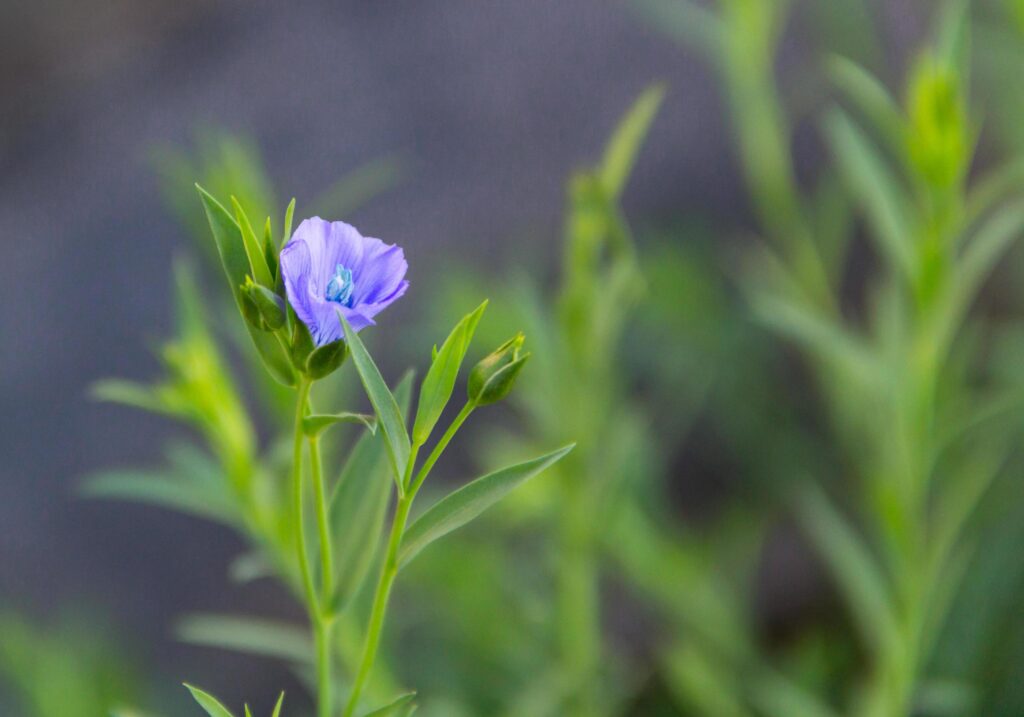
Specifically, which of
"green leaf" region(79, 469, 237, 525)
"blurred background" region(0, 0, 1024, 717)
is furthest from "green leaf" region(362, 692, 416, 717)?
"blurred background" region(0, 0, 1024, 717)

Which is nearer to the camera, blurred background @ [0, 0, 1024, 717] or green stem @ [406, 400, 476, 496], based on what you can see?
green stem @ [406, 400, 476, 496]

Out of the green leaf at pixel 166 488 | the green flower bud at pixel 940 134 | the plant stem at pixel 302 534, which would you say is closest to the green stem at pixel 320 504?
the plant stem at pixel 302 534

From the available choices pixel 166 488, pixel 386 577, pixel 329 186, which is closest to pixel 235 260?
pixel 386 577

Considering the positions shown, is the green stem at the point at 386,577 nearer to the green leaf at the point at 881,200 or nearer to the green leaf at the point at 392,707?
the green leaf at the point at 392,707

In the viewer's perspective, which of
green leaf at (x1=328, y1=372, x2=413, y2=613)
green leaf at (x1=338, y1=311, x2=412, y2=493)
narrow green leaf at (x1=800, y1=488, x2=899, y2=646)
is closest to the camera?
green leaf at (x1=338, y1=311, x2=412, y2=493)

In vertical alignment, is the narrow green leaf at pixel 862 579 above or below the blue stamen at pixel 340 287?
below

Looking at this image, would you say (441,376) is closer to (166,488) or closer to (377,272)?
(377,272)

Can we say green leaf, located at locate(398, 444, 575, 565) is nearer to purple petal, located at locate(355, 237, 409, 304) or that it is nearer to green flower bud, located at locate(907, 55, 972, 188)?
purple petal, located at locate(355, 237, 409, 304)
